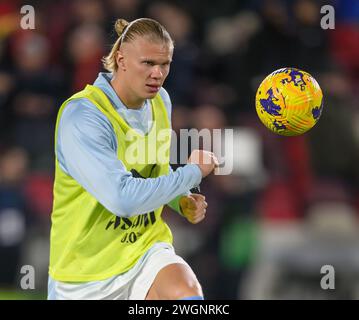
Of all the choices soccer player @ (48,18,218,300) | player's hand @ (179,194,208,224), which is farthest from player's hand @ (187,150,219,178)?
player's hand @ (179,194,208,224)

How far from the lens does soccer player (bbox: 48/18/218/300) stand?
4.18 meters

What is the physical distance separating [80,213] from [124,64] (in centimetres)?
75

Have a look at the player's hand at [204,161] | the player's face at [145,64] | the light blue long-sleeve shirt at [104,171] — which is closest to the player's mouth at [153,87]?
the player's face at [145,64]

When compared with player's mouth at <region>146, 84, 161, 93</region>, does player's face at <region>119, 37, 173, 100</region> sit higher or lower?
higher

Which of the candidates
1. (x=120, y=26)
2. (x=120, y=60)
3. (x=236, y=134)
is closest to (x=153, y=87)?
(x=120, y=60)

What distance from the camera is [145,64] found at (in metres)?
4.38

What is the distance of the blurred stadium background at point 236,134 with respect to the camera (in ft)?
24.3

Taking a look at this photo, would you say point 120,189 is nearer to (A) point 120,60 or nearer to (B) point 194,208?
(B) point 194,208

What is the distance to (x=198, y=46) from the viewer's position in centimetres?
845

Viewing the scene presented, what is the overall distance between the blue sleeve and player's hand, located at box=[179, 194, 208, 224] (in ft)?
1.01

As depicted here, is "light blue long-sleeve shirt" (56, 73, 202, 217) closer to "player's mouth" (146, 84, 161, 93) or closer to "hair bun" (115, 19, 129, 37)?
"player's mouth" (146, 84, 161, 93)

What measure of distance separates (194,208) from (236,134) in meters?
3.26
